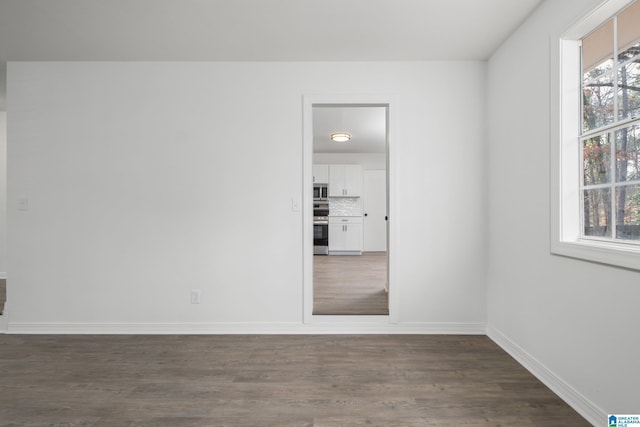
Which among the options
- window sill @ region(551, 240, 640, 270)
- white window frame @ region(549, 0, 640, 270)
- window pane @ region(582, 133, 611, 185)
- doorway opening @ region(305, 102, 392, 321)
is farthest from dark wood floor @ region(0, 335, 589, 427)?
doorway opening @ region(305, 102, 392, 321)

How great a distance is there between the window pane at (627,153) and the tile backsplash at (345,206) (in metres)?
6.74

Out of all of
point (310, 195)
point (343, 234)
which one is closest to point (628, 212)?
point (310, 195)

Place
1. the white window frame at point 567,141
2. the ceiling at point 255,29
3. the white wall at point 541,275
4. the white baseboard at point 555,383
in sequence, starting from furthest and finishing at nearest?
1. the ceiling at point 255,29
2. the white window frame at point 567,141
3. the white baseboard at point 555,383
4. the white wall at point 541,275

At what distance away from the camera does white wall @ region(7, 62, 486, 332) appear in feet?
10.5

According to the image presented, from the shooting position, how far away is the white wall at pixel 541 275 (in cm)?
170

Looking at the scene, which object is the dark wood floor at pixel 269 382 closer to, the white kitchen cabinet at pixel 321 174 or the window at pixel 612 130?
the window at pixel 612 130

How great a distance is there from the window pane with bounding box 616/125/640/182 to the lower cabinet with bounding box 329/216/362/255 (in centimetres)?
669

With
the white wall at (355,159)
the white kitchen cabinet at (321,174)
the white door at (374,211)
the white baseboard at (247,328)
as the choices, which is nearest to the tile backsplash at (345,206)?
the white door at (374,211)

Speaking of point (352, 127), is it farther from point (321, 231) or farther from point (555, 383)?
point (555, 383)

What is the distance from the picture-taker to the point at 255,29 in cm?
264

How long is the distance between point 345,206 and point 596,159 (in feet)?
21.9

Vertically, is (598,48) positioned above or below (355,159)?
below

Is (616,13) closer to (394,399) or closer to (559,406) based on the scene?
(559,406)

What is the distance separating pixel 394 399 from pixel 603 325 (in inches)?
46.2
